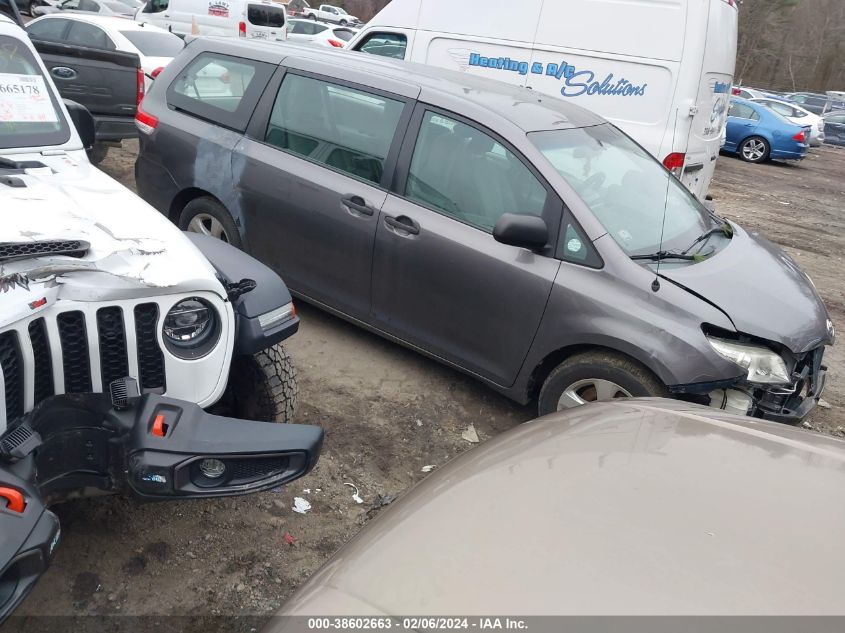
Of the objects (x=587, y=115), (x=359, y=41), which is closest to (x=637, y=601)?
(x=587, y=115)

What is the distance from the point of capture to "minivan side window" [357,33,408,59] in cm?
774

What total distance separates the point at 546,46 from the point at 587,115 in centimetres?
275

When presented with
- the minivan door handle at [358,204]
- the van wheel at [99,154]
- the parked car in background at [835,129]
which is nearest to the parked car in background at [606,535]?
the minivan door handle at [358,204]

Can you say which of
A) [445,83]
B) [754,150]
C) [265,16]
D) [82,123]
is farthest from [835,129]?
[82,123]

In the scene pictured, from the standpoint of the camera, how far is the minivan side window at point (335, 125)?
13.8 ft

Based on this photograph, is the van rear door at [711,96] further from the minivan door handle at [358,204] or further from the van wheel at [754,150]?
the van wheel at [754,150]

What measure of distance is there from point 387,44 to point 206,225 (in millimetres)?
3885

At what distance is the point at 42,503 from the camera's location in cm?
196

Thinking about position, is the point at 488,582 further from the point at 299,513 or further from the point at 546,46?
the point at 546,46

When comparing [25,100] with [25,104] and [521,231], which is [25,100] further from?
[521,231]

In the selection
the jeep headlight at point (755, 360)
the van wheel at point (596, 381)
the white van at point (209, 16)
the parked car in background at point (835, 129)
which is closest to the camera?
the jeep headlight at point (755, 360)

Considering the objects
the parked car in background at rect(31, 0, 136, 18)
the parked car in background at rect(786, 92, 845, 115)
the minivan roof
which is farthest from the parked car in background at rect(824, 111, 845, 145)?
the minivan roof

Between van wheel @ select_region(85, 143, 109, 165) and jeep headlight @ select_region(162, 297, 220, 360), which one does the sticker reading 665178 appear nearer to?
jeep headlight @ select_region(162, 297, 220, 360)

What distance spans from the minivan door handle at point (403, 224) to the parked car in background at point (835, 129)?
953 inches
